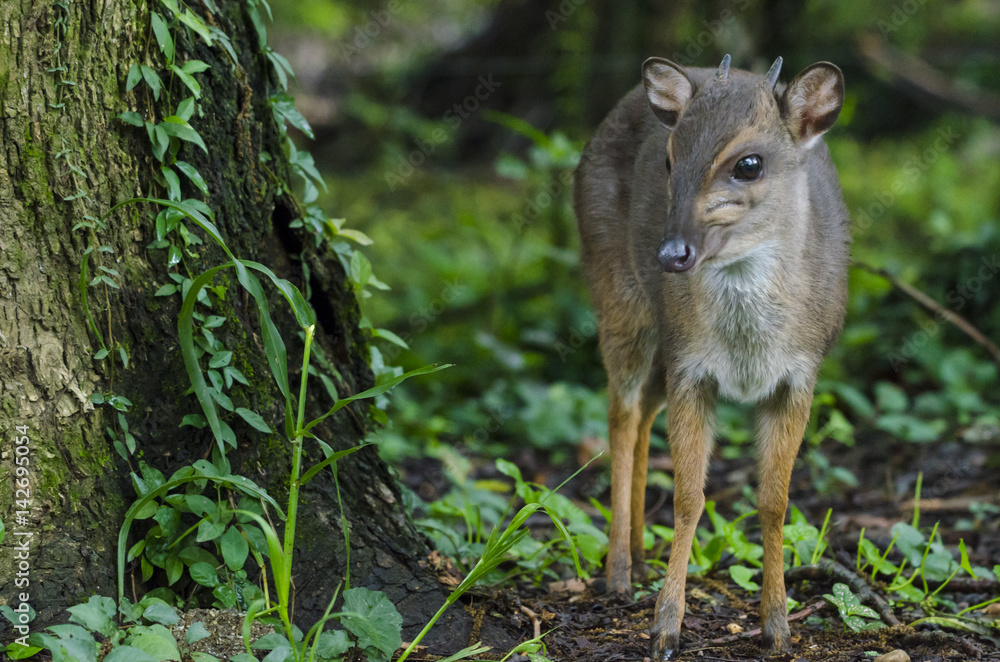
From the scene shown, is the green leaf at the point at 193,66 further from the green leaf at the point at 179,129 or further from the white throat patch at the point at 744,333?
the white throat patch at the point at 744,333

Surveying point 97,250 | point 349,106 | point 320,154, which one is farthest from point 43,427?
point 320,154

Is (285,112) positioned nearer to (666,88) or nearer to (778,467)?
(666,88)

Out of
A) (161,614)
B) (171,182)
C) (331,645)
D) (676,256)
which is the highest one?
(171,182)

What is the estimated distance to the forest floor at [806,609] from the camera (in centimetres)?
333

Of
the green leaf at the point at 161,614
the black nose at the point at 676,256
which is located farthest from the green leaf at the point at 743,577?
the green leaf at the point at 161,614

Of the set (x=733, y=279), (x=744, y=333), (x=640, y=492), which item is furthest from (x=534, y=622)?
(x=733, y=279)

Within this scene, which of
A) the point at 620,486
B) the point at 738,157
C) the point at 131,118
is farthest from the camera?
the point at 620,486

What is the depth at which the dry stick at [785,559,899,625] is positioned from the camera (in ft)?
Result: 12.1

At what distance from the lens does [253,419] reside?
10.2 feet

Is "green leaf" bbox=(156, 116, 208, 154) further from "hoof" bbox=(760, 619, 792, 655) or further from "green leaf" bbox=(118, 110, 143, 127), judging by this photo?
"hoof" bbox=(760, 619, 792, 655)

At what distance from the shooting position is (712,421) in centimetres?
369

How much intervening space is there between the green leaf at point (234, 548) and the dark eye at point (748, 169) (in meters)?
1.96

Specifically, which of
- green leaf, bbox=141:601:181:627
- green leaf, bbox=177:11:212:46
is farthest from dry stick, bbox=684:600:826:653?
green leaf, bbox=177:11:212:46

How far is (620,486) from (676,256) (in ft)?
4.84
